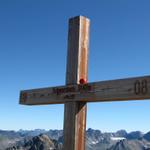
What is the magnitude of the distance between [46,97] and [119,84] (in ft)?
5.66

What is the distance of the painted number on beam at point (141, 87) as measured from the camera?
4730 millimetres

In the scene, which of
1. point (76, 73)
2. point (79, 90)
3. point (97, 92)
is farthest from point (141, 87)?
point (76, 73)

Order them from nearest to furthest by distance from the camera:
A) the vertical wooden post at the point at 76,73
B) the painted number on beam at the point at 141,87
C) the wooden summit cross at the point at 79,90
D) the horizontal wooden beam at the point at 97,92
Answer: the painted number on beam at the point at 141,87, the horizontal wooden beam at the point at 97,92, the wooden summit cross at the point at 79,90, the vertical wooden post at the point at 76,73

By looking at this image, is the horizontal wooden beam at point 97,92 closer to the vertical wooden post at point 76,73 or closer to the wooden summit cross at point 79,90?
the wooden summit cross at point 79,90

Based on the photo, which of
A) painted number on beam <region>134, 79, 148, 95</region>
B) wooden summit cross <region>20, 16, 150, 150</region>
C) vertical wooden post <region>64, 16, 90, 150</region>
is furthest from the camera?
vertical wooden post <region>64, 16, 90, 150</region>

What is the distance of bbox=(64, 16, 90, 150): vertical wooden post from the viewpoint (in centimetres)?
568

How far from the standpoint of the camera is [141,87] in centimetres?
481

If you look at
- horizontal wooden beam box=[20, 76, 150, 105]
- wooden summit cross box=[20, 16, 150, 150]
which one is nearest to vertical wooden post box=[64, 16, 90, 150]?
wooden summit cross box=[20, 16, 150, 150]

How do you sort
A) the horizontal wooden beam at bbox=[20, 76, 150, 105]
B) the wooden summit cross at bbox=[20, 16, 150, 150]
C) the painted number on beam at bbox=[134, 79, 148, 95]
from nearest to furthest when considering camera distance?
1. the painted number on beam at bbox=[134, 79, 148, 95]
2. the horizontal wooden beam at bbox=[20, 76, 150, 105]
3. the wooden summit cross at bbox=[20, 16, 150, 150]

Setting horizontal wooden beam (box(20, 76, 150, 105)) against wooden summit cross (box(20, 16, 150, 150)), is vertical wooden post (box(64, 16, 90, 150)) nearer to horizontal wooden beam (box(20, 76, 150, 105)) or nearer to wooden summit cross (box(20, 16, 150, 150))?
wooden summit cross (box(20, 16, 150, 150))

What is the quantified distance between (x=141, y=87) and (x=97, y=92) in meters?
0.83

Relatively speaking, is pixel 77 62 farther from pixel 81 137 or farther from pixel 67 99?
pixel 81 137

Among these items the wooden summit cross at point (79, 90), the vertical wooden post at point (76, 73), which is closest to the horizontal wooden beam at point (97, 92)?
the wooden summit cross at point (79, 90)

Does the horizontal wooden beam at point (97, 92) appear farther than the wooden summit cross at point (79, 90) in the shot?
No
